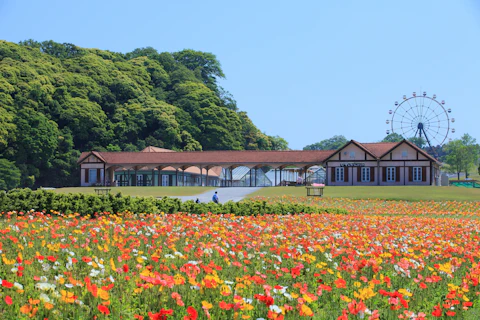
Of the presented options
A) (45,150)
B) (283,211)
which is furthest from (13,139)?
(283,211)

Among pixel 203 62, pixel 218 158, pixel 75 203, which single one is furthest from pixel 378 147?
pixel 203 62

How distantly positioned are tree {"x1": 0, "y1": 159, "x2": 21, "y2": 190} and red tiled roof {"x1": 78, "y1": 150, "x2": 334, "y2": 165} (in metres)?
6.62

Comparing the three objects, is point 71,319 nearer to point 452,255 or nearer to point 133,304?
point 133,304

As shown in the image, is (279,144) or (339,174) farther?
(279,144)

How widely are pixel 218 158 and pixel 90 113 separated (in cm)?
2397

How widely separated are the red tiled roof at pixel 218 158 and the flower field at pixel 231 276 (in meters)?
45.0

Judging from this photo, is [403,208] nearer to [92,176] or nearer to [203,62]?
[92,176]

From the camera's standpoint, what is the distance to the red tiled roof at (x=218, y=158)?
184 ft

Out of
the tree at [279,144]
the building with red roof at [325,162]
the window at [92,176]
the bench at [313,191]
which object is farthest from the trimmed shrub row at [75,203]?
the tree at [279,144]

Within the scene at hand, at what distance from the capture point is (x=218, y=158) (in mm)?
56750

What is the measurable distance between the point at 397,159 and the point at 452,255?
46.4 m

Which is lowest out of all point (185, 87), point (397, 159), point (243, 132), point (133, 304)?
point (133, 304)

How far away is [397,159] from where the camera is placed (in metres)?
53.8

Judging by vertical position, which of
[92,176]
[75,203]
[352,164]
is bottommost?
[75,203]
